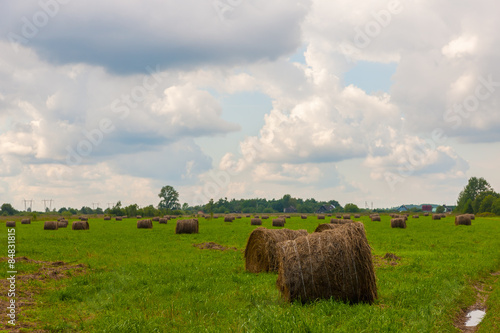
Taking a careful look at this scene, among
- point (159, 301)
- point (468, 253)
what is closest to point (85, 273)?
point (159, 301)

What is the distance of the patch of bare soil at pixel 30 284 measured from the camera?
1029 cm

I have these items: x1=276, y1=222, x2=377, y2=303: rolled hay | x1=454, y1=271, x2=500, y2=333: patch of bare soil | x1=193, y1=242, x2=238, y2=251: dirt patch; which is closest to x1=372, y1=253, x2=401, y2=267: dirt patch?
A: x1=454, y1=271, x2=500, y2=333: patch of bare soil

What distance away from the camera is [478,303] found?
1391cm

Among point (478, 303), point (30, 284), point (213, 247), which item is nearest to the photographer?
point (478, 303)

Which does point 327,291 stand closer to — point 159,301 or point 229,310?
point 229,310

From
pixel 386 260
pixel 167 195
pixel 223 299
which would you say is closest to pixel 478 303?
pixel 386 260

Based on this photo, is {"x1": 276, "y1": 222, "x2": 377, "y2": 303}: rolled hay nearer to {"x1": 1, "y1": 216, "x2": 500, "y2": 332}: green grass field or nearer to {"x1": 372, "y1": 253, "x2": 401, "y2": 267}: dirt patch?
{"x1": 1, "y1": 216, "x2": 500, "y2": 332}: green grass field

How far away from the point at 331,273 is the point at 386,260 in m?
9.64

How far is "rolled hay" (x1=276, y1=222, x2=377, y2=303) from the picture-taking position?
12320mm

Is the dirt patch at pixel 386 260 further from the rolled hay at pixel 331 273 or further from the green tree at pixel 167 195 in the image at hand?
the green tree at pixel 167 195

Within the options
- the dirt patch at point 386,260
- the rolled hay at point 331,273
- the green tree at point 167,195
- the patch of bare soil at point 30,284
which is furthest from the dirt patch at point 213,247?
the green tree at point 167,195

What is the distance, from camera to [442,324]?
1072 cm

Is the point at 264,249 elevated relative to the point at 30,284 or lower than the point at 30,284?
elevated

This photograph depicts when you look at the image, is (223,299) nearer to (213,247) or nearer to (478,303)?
(478,303)
